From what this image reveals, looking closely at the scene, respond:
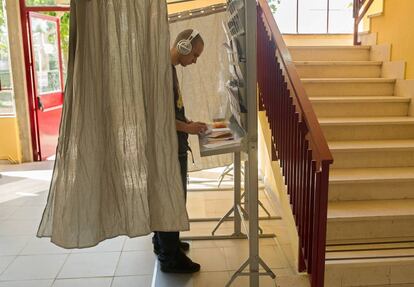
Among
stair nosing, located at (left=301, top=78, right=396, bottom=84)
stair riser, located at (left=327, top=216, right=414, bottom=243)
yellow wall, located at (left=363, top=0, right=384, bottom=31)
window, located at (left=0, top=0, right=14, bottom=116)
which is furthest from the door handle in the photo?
stair riser, located at (left=327, top=216, right=414, bottom=243)

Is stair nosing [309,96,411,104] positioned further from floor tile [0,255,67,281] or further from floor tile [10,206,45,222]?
floor tile [10,206,45,222]

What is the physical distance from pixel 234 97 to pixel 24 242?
2222mm

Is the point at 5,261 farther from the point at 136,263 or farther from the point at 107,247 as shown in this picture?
the point at 136,263

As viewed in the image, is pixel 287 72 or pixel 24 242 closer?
pixel 287 72

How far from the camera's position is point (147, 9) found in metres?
1.63

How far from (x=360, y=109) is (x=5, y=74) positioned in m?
4.90

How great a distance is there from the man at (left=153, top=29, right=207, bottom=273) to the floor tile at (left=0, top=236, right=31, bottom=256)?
1.13 meters

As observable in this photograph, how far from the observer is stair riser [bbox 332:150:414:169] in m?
3.04

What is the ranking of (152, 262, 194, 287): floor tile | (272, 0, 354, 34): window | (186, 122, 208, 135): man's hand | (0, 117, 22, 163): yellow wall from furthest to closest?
1. (272, 0, 354, 34): window
2. (0, 117, 22, 163): yellow wall
3. (152, 262, 194, 287): floor tile
4. (186, 122, 208, 135): man's hand

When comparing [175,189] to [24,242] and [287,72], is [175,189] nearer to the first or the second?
[287,72]

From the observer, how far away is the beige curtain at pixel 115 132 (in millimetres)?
1599

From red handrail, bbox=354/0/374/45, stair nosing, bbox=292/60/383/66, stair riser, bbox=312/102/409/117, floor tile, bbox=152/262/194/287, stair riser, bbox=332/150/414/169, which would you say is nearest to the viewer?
floor tile, bbox=152/262/194/287

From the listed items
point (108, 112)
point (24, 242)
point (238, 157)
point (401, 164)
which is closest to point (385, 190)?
point (401, 164)

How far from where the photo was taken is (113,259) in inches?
117
